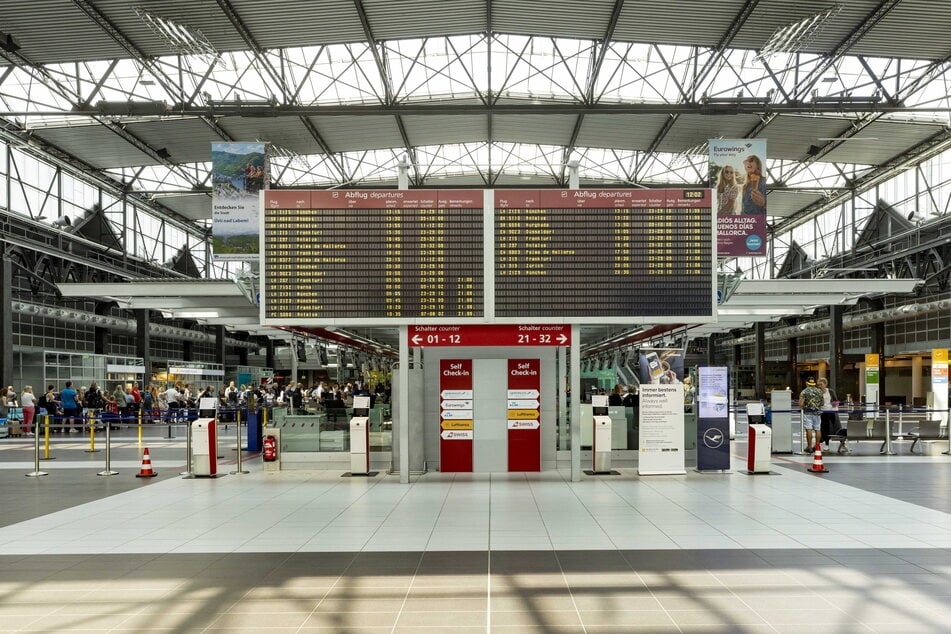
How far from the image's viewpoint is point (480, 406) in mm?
13523

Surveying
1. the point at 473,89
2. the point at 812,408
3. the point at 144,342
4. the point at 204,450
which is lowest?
the point at 204,450

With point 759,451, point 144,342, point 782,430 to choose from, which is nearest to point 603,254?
point 759,451

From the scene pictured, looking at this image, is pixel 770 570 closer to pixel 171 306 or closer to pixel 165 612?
pixel 165 612

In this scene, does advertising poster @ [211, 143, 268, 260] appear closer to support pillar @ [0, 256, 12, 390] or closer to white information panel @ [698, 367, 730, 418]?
support pillar @ [0, 256, 12, 390]

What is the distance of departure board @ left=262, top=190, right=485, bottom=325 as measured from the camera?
468 inches

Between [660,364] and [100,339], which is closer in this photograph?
[660,364]

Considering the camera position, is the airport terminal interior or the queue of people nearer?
the airport terminal interior

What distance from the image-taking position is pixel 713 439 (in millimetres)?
13320

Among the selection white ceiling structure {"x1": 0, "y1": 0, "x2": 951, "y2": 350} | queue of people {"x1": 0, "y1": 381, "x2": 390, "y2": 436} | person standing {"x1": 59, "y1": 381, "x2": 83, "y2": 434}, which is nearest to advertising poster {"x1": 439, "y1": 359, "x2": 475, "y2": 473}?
queue of people {"x1": 0, "y1": 381, "x2": 390, "y2": 436}

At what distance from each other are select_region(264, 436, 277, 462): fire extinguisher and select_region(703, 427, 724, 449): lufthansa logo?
26.2ft

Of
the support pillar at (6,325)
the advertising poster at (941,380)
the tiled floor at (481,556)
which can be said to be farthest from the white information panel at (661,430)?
the support pillar at (6,325)

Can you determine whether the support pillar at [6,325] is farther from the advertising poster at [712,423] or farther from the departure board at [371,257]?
the advertising poster at [712,423]

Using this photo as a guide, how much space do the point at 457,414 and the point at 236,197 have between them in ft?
32.8

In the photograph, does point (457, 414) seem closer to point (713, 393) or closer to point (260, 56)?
point (713, 393)
